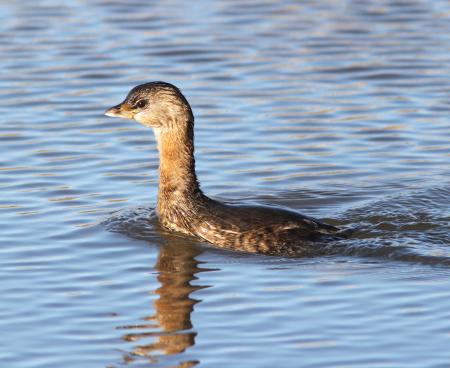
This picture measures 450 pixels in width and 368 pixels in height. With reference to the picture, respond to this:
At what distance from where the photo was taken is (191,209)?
12.3 m

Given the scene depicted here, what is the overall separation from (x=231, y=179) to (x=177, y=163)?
5.91ft

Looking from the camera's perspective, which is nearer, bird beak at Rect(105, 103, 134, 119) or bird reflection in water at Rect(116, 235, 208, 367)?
bird reflection in water at Rect(116, 235, 208, 367)

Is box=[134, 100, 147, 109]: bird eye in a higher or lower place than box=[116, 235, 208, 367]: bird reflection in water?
higher

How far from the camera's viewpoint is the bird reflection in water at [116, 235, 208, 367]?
9.48 meters

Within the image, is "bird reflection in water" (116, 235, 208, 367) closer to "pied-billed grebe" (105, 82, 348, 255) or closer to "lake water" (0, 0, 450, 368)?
"lake water" (0, 0, 450, 368)

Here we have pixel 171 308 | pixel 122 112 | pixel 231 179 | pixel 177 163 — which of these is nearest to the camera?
pixel 171 308

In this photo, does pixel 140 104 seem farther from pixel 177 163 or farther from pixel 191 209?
pixel 191 209

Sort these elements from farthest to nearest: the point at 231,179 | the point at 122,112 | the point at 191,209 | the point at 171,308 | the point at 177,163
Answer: the point at 231,179 → the point at 122,112 → the point at 177,163 → the point at 191,209 → the point at 171,308

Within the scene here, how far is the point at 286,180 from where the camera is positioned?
14.3 m

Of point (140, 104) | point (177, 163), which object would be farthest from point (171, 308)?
point (140, 104)

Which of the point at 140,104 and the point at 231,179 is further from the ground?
the point at 140,104

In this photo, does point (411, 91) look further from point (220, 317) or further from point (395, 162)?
point (220, 317)

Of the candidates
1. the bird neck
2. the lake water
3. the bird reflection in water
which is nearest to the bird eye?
the bird neck

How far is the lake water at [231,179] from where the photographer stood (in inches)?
381
